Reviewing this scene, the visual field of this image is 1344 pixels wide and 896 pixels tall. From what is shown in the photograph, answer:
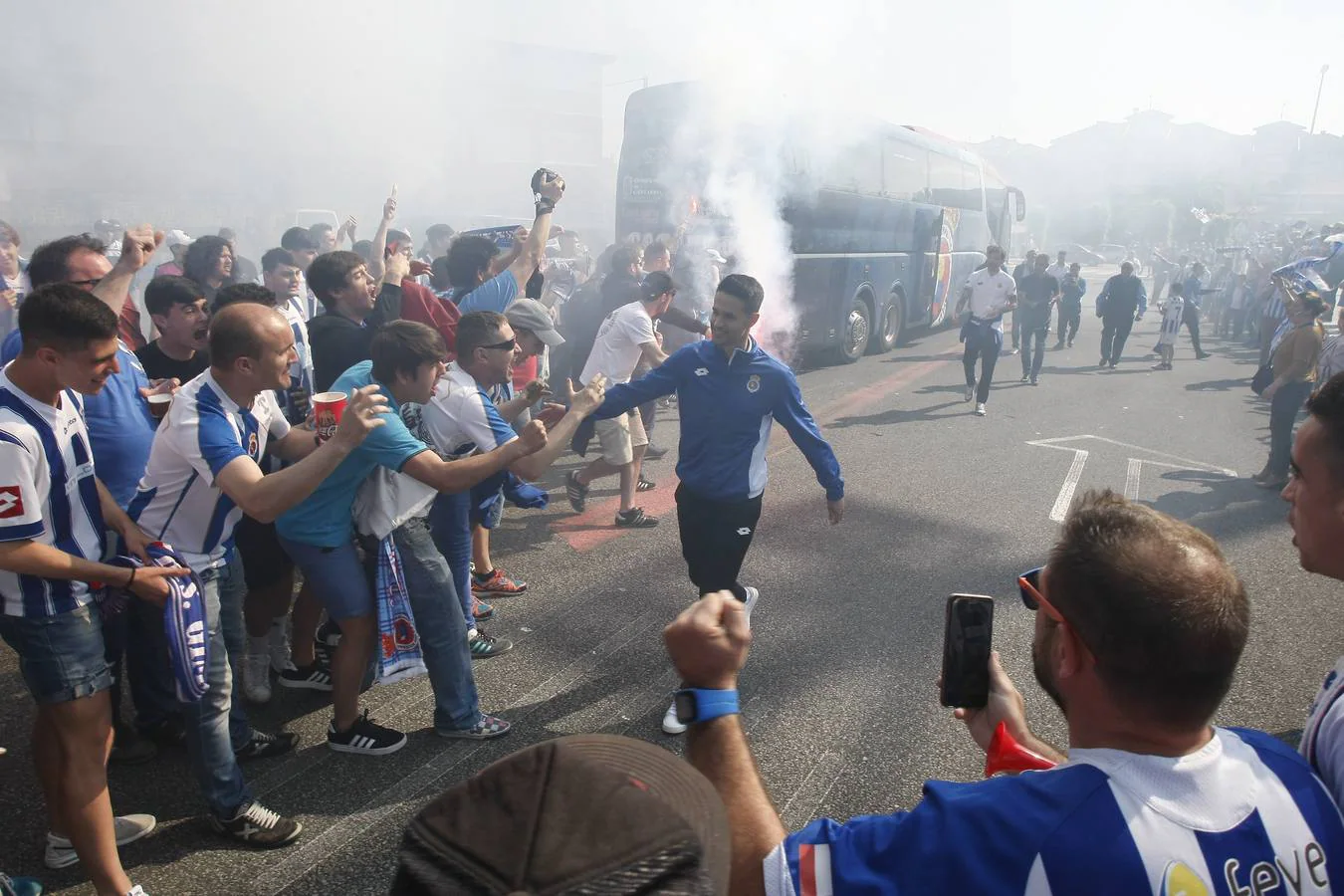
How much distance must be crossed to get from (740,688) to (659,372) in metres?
1.49

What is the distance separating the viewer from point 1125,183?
178 ft

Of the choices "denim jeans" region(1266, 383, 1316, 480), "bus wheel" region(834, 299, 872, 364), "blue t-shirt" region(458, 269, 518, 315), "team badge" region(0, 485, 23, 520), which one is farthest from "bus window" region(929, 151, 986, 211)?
"team badge" region(0, 485, 23, 520)

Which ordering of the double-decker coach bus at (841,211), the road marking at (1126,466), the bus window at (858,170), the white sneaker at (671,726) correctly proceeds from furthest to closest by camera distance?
the bus window at (858,170), the double-decker coach bus at (841,211), the road marking at (1126,466), the white sneaker at (671,726)

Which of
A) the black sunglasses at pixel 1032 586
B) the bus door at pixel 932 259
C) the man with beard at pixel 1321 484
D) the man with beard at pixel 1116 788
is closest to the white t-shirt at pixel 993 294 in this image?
the bus door at pixel 932 259

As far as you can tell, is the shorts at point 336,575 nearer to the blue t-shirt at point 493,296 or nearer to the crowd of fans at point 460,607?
the crowd of fans at point 460,607

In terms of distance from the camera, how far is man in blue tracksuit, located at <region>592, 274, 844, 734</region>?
3689mm

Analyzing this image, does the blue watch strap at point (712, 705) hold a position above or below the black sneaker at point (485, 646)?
above

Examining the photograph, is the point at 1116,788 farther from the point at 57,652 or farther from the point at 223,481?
the point at 57,652

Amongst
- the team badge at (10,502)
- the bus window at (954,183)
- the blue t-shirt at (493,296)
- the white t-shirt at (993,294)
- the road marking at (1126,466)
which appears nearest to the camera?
the team badge at (10,502)

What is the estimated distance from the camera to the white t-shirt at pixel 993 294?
10.0m

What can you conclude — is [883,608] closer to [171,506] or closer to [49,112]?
[171,506]

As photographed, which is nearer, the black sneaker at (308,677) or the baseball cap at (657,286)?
the black sneaker at (308,677)

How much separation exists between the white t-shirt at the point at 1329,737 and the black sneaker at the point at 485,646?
3.39 meters

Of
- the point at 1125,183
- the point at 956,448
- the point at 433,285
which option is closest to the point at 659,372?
the point at 433,285
